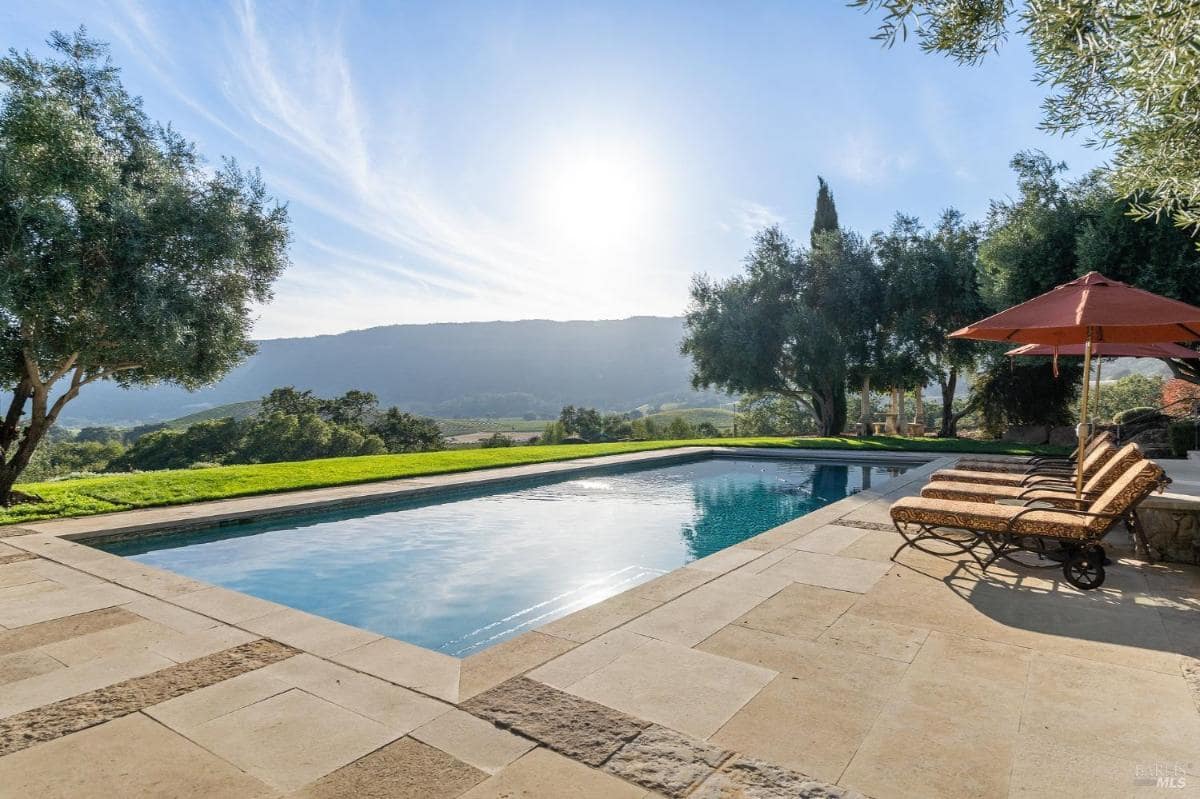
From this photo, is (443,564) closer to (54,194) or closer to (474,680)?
(474,680)

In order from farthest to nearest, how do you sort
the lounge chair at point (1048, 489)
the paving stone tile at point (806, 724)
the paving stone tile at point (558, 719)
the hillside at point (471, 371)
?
the hillside at point (471, 371) < the lounge chair at point (1048, 489) < the paving stone tile at point (558, 719) < the paving stone tile at point (806, 724)

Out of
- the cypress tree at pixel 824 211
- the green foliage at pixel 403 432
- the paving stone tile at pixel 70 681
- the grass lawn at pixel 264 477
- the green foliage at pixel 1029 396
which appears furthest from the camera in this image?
the green foliage at pixel 403 432

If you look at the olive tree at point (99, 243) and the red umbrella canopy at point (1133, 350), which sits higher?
the olive tree at point (99, 243)

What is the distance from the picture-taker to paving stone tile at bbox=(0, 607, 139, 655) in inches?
150

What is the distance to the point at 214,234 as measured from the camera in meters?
9.23

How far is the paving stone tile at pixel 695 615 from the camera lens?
384 centimetres

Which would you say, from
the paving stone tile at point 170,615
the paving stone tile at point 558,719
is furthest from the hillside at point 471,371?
the paving stone tile at point 558,719

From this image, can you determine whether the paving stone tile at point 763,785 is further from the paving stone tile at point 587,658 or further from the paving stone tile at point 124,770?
the paving stone tile at point 124,770

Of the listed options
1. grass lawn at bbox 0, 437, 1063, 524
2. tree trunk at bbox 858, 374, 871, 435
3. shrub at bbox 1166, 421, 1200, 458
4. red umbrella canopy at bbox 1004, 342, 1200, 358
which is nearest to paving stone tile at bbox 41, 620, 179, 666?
grass lawn at bbox 0, 437, 1063, 524

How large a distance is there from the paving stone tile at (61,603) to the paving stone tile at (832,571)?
17.4 feet

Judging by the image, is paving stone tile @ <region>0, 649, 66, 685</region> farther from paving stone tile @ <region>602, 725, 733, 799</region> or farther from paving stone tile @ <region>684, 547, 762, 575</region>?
paving stone tile @ <region>684, 547, 762, 575</region>

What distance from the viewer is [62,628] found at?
406cm

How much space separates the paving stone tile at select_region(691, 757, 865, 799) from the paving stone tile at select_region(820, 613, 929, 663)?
144cm

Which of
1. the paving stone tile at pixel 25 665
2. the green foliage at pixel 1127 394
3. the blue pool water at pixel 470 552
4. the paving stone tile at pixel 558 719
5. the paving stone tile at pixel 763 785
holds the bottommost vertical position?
the blue pool water at pixel 470 552
